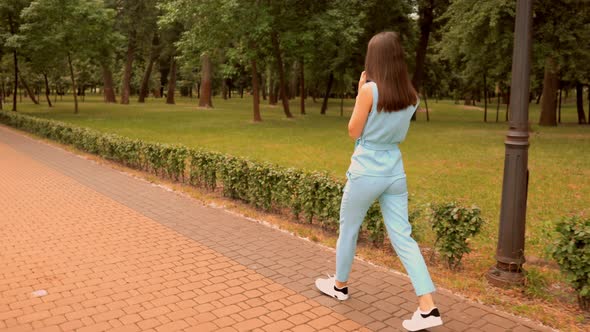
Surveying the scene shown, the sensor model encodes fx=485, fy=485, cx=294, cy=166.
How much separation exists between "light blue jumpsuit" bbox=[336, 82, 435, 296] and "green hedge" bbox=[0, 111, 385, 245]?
180cm

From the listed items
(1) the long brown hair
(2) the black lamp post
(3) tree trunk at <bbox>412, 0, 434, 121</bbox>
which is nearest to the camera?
(1) the long brown hair

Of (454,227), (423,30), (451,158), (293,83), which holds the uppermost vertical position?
(423,30)

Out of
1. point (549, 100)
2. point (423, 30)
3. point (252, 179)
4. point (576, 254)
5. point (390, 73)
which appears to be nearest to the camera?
point (390, 73)

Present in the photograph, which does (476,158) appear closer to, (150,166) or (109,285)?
(150,166)

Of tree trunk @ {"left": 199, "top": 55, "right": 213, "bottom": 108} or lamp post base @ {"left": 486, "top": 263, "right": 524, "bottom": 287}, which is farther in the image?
tree trunk @ {"left": 199, "top": 55, "right": 213, "bottom": 108}

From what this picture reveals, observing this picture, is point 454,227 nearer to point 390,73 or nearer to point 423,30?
point 390,73

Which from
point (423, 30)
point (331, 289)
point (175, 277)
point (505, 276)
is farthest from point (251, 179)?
point (423, 30)

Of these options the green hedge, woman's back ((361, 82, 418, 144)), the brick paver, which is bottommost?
the brick paver

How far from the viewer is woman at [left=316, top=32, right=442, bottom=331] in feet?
11.6

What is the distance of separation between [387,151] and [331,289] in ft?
4.66

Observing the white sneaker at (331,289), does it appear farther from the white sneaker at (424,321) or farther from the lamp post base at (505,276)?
the lamp post base at (505,276)

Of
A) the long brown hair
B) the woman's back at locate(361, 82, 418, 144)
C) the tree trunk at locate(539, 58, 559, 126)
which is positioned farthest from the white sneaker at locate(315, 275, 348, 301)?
the tree trunk at locate(539, 58, 559, 126)

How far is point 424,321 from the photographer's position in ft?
11.7

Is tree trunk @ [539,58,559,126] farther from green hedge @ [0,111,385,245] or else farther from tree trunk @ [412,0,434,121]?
green hedge @ [0,111,385,245]
